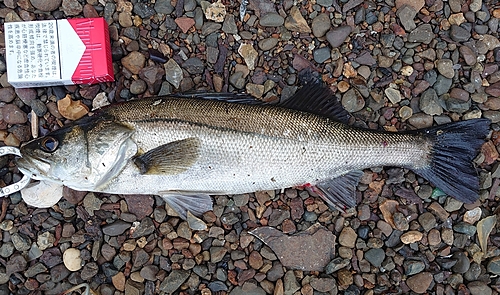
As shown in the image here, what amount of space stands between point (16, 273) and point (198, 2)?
2.70 m

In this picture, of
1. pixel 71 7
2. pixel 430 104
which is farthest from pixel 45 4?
pixel 430 104

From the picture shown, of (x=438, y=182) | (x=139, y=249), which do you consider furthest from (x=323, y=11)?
(x=139, y=249)

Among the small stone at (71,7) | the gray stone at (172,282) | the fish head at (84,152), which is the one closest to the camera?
the fish head at (84,152)

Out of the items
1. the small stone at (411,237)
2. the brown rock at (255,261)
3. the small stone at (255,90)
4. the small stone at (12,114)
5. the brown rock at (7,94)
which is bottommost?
the brown rock at (255,261)

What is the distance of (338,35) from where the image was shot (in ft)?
11.3

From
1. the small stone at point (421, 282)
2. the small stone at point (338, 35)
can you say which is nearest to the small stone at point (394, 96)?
the small stone at point (338, 35)

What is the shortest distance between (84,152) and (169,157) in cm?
60

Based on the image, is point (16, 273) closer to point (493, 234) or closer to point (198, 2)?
point (198, 2)

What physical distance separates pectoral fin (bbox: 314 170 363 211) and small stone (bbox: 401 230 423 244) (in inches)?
20.8

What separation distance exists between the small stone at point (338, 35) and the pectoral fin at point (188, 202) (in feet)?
5.36

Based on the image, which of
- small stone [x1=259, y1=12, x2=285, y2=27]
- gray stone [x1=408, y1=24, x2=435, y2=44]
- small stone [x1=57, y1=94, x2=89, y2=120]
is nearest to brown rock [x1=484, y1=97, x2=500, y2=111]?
gray stone [x1=408, y1=24, x2=435, y2=44]

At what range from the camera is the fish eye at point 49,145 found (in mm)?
2943

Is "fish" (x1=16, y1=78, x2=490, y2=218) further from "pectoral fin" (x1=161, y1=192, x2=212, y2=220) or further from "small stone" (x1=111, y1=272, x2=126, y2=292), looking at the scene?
"small stone" (x1=111, y1=272, x2=126, y2=292)

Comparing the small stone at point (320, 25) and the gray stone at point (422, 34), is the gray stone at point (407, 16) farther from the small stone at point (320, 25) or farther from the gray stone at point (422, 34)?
the small stone at point (320, 25)
